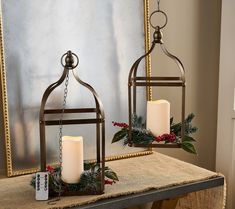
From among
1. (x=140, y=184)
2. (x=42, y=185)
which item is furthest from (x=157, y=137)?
(x=42, y=185)

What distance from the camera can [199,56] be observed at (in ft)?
6.18

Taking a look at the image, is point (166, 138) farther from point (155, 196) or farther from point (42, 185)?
point (42, 185)

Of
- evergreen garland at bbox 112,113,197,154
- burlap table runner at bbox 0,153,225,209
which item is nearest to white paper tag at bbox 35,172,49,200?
burlap table runner at bbox 0,153,225,209

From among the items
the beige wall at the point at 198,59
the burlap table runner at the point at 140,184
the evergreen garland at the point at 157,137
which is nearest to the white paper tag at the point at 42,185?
the burlap table runner at the point at 140,184

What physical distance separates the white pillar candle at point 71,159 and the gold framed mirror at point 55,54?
11.1 inches

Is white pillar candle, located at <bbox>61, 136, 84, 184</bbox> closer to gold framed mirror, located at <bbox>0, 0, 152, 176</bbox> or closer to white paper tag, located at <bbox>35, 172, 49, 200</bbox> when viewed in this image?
white paper tag, located at <bbox>35, 172, 49, 200</bbox>

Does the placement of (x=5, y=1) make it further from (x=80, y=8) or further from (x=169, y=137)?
(x=169, y=137)

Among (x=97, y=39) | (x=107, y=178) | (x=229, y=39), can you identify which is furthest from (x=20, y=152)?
(x=229, y=39)

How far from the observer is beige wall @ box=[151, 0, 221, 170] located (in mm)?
1779

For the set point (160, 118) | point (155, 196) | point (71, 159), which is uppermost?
point (160, 118)

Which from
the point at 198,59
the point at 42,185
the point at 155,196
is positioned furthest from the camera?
the point at 198,59

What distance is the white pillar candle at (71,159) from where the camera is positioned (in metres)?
1.16

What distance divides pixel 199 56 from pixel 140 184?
0.82m

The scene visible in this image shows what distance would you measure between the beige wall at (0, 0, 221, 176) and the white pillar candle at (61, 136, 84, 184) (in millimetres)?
676
